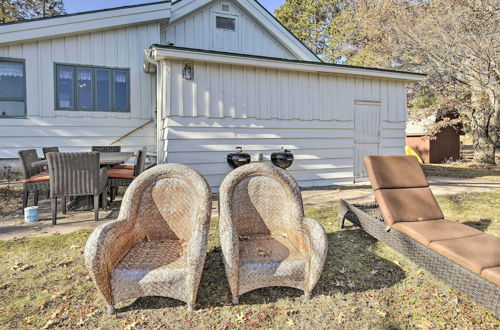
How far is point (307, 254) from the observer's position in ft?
8.57

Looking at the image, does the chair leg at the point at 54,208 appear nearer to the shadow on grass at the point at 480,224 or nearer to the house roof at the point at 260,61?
the house roof at the point at 260,61

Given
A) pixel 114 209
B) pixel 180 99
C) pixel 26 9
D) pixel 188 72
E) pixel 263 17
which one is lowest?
pixel 114 209

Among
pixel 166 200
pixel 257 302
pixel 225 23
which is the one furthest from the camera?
pixel 225 23

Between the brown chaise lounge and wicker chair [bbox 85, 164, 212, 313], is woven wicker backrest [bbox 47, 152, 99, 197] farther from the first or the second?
the brown chaise lounge

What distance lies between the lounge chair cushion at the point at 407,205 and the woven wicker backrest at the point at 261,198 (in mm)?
1309

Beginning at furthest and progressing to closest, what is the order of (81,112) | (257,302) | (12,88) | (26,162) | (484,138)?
(484,138) → (81,112) → (12,88) → (26,162) → (257,302)

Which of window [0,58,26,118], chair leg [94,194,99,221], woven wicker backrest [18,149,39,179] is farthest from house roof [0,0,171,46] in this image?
chair leg [94,194,99,221]

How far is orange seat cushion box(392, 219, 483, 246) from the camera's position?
9.75ft

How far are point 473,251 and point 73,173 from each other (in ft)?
16.1

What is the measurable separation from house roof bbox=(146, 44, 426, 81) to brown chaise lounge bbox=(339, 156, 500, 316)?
3.81m

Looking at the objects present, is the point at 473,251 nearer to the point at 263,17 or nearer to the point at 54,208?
the point at 54,208

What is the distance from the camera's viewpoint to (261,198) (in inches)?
124

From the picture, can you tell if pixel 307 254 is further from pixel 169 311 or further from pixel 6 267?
pixel 6 267

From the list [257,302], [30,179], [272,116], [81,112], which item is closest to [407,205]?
[257,302]
